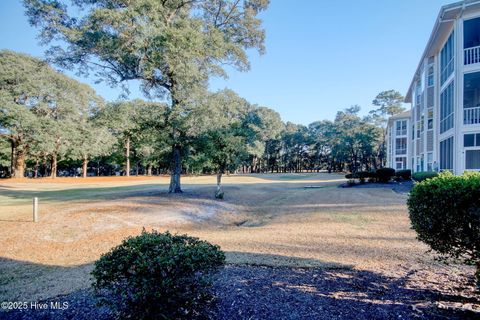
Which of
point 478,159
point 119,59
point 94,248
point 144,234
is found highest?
point 119,59

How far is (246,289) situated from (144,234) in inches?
62.1

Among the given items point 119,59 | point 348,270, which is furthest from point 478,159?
point 119,59

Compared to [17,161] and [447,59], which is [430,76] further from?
[17,161]

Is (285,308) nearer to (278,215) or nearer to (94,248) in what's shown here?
(94,248)

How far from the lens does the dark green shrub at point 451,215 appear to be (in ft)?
9.19

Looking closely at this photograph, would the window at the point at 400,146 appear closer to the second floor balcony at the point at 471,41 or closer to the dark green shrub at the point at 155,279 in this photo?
the second floor balcony at the point at 471,41

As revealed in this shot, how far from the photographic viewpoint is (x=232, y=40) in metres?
15.8

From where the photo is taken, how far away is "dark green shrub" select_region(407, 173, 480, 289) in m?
2.80

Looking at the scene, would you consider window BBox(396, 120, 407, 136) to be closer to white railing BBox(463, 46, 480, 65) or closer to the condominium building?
the condominium building

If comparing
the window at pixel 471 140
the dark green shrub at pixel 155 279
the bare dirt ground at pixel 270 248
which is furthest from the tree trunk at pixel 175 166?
the window at pixel 471 140

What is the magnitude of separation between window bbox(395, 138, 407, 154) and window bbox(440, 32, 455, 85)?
2272 cm

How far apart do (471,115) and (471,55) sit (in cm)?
311

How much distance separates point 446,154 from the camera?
50.1ft

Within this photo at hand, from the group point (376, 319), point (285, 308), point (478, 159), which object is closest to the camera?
point (376, 319)
